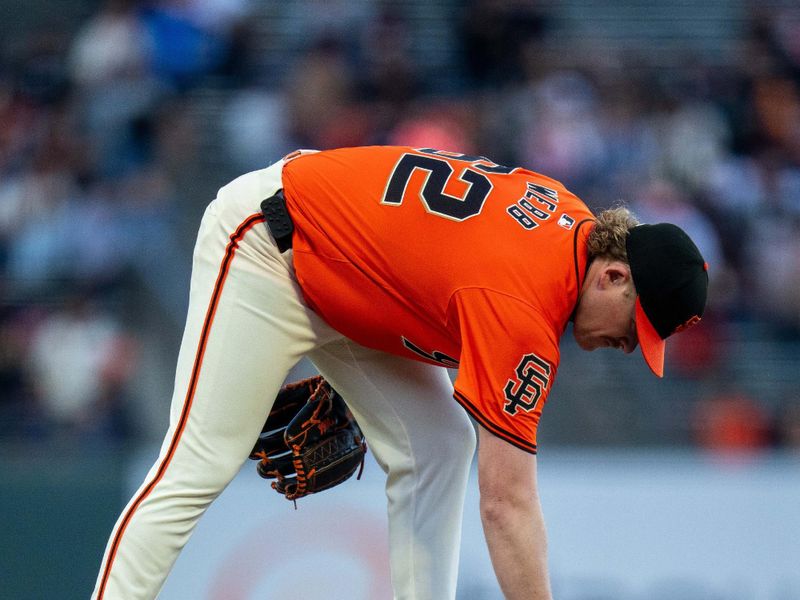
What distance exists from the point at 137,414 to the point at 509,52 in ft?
14.4

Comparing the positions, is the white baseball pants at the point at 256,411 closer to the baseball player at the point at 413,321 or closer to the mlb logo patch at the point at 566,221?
the baseball player at the point at 413,321

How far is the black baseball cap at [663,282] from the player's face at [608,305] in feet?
0.13

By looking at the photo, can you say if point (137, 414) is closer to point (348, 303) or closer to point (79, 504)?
point (79, 504)

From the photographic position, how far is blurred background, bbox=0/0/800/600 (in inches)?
281

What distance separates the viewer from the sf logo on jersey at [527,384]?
332cm

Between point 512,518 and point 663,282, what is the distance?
78cm

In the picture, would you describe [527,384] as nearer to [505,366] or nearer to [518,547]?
[505,366]

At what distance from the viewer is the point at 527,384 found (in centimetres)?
334

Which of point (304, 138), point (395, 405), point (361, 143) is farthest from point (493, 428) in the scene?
point (304, 138)

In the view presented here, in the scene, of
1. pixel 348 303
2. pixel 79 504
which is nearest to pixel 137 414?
pixel 79 504

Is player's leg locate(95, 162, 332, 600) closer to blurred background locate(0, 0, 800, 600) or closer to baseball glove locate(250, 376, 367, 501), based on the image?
baseball glove locate(250, 376, 367, 501)

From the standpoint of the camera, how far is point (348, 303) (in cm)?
372

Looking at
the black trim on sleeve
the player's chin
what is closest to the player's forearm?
the black trim on sleeve

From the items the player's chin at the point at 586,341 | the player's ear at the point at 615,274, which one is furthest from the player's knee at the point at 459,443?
the player's ear at the point at 615,274
